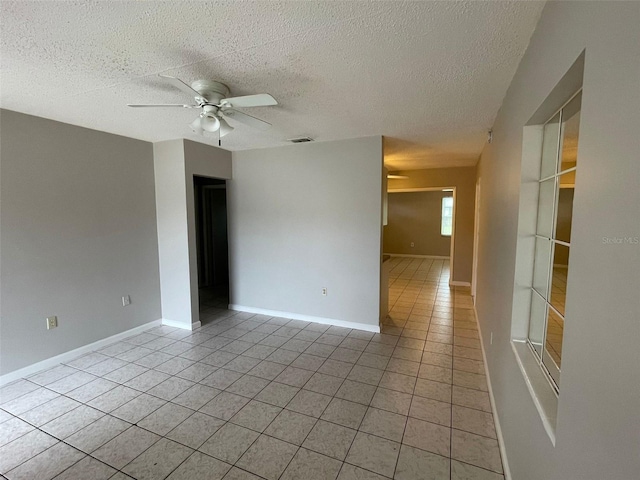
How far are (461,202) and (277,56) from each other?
16.6ft

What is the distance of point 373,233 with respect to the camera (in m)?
3.63

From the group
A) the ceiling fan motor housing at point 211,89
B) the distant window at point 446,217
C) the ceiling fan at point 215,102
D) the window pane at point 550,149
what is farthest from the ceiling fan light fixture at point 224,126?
the distant window at point 446,217

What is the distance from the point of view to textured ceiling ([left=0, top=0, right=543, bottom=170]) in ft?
4.42

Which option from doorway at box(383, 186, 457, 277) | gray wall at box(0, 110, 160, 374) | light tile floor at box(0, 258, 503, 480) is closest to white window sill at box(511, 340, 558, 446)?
light tile floor at box(0, 258, 503, 480)

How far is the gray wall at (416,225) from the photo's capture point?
9.10 m

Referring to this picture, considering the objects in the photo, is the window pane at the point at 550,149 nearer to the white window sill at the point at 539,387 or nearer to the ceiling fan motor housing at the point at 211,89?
the white window sill at the point at 539,387

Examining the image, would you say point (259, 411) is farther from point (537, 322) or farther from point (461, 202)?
point (461, 202)

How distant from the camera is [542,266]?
1.61m

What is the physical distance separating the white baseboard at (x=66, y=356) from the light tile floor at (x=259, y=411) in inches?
3.3

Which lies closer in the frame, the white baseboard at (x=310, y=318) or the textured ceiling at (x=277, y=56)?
the textured ceiling at (x=277, y=56)

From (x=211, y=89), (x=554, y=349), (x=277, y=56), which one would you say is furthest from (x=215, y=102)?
(x=554, y=349)

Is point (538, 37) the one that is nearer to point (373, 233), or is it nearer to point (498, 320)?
point (498, 320)

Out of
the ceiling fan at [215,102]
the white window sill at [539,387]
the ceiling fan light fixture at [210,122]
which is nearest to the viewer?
the white window sill at [539,387]

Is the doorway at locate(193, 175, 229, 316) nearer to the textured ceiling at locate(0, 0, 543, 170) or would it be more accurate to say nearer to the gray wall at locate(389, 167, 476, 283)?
the textured ceiling at locate(0, 0, 543, 170)
